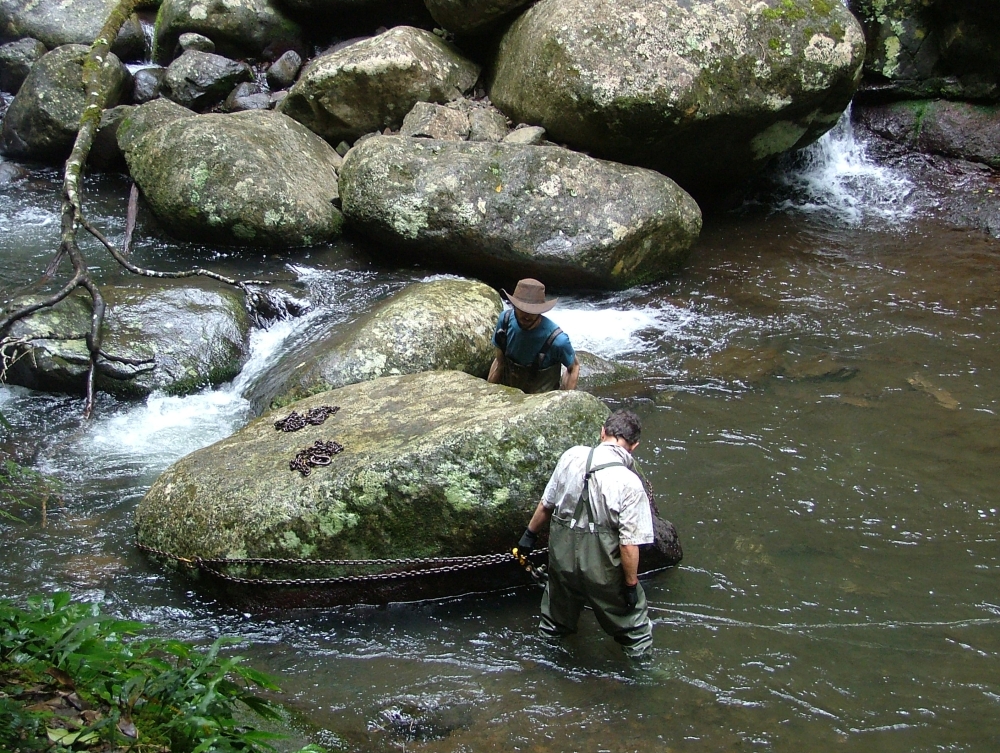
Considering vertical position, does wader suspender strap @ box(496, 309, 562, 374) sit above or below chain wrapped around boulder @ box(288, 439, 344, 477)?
above

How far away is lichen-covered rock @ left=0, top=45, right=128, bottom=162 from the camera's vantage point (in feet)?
39.6

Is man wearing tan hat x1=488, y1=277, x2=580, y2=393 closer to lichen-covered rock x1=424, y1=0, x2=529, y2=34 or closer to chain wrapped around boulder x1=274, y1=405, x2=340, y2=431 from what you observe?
chain wrapped around boulder x1=274, y1=405, x2=340, y2=431

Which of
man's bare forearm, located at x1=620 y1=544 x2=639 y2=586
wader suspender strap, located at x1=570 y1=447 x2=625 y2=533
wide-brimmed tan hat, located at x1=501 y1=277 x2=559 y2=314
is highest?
wide-brimmed tan hat, located at x1=501 y1=277 x2=559 y2=314

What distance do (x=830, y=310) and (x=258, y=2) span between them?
9773mm

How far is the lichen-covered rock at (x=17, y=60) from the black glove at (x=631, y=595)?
44.8ft

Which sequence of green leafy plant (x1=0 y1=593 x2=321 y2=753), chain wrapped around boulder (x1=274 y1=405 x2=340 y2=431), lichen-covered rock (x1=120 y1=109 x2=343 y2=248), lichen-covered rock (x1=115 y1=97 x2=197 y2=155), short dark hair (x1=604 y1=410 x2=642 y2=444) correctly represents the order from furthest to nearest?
lichen-covered rock (x1=115 y1=97 x2=197 y2=155), lichen-covered rock (x1=120 y1=109 x2=343 y2=248), chain wrapped around boulder (x1=274 y1=405 x2=340 y2=431), short dark hair (x1=604 y1=410 x2=642 y2=444), green leafy plant (x1=0 y1=593 x2=321 y2=753)

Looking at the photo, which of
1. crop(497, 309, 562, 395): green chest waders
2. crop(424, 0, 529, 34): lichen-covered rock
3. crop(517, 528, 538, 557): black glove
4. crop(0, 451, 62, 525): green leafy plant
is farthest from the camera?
crop(424, 0, 529, 34): lichen-covered rock

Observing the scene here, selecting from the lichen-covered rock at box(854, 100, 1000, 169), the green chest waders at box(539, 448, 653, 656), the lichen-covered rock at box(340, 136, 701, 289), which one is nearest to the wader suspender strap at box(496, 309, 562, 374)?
the green chest waders at box(539, 448, 653, 656)

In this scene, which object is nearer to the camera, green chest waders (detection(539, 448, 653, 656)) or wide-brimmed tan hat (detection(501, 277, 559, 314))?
green chest waders (detection(539, 448, 653, 656))

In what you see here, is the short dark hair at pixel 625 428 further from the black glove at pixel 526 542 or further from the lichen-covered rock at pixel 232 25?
the lichen-covered rock at pixel 232 25

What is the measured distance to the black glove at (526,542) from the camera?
4.86 m

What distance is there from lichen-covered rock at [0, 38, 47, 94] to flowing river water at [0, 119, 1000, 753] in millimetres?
5450

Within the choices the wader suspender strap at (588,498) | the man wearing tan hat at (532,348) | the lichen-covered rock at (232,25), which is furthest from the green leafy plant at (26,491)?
the lichen-covered rock at (232,25)

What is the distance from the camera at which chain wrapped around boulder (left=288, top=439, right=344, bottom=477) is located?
5295 mm
